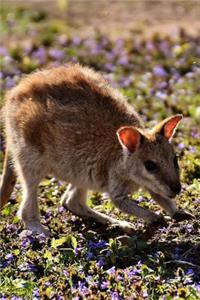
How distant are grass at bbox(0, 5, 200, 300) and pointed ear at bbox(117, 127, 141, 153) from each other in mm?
757

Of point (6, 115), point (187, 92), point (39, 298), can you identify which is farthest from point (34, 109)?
point (187, 92)

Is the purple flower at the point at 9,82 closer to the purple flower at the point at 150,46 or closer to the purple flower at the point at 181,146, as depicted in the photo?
the purple flower at the point at 150,46

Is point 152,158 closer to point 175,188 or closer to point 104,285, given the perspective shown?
point 175,188

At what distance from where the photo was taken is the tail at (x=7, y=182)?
785 centimetres

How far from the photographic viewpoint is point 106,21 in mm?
15406

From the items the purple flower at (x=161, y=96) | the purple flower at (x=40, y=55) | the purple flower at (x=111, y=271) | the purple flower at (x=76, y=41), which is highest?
the purple flower at (x=111, y=271)

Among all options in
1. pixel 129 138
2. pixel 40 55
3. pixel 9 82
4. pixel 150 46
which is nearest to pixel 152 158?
pixel 129 138

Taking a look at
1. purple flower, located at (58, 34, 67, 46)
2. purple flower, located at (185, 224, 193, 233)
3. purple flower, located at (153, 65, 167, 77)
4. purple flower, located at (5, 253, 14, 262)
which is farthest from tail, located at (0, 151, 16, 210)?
purple flower, located at (58, 34, 67, 46)

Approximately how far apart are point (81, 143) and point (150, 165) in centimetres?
75

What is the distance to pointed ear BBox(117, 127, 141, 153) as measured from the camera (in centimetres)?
689

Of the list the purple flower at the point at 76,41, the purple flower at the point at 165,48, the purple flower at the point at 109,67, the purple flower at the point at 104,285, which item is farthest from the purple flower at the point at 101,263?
the purple flower at the point at 76,41

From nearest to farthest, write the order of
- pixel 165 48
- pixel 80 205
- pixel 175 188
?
1. pixel 175 188
2. pixel 80 205
3. pixel 165 48

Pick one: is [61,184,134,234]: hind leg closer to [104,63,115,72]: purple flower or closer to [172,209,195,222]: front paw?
[172,209,195,222]: front paw

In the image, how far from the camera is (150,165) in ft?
22.8
